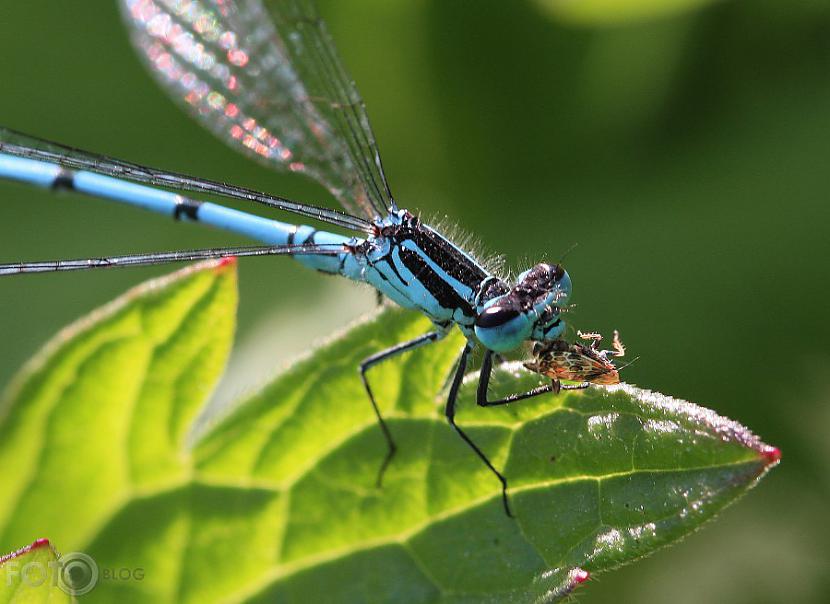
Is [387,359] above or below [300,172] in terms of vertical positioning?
below

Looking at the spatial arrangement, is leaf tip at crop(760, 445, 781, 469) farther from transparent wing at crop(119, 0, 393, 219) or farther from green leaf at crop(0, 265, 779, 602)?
transparent wing at crop(119, 0, 393, 219)

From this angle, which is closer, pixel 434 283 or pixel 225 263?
pixel 225 263

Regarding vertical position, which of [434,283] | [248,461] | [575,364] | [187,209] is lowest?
[248,461]

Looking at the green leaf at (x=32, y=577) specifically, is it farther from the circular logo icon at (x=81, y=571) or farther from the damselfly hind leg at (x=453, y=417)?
the damselfly hind leg at (x=453, y=417)

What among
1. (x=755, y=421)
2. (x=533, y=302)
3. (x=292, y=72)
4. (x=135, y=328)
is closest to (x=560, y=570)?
(x=533, y=302)

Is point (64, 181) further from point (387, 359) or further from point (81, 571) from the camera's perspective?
point (387, 359)

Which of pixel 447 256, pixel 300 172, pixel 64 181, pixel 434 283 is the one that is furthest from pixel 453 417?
pixel 64 181

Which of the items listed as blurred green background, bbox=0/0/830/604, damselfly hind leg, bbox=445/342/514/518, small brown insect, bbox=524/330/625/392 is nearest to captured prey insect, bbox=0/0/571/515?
A: damselfly hind leg, bbox=445/342/514/518

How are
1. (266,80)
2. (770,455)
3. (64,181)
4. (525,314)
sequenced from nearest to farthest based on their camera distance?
(770,455) < (525,314) < (64,181) < (266,80)
